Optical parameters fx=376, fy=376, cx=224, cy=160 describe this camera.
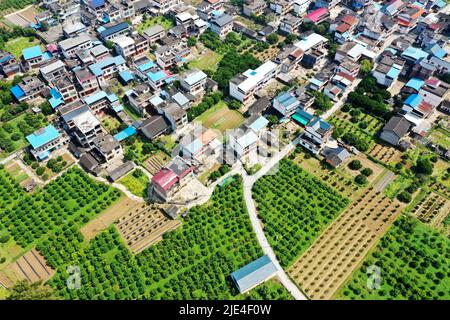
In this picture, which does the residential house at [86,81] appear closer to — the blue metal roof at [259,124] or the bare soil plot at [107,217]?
the bare soil plot at [107,217]

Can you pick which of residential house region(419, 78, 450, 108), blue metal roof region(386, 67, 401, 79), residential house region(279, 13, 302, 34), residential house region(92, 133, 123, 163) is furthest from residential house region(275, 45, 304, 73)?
residential house region(92, 133, 123, 163)

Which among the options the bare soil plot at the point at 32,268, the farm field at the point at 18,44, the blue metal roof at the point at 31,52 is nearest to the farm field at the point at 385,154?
the bare soil plot at the point at 32,268

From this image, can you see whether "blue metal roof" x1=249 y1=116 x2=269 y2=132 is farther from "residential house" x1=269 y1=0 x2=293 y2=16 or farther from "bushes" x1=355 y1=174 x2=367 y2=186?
"residential house" x1=269 y1=0 x2=293 y2=16

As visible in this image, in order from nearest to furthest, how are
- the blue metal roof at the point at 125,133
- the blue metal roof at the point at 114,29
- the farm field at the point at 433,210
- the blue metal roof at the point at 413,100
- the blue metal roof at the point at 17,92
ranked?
1. the farm field at the point at 433,210
2. the blue metal roof at the point at 125,133
3. the blue metal roof at the point at 413,100
4. the blue metal roof at the point at 17,92
5. the blue metal roof at the point at 114,29

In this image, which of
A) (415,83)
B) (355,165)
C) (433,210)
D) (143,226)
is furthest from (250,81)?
(433,210)

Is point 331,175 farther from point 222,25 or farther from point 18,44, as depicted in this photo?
point 18,44
